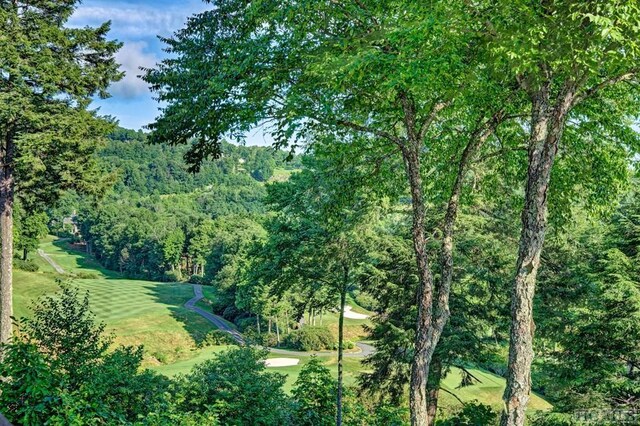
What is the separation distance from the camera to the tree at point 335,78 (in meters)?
5.51

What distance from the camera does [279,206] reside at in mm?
14461

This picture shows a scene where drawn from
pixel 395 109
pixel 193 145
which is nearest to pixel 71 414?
pixel 193 145

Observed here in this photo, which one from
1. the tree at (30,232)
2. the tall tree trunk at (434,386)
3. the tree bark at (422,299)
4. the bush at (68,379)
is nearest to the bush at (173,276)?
the tree at (30,232)

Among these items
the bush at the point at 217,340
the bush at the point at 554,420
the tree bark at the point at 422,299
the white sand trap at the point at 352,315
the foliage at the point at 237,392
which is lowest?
the white sand trap at the point at 352,315

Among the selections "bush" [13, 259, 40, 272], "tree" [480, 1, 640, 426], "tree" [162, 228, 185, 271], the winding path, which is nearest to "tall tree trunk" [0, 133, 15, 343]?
"tree" [480, 1, 640, 426]

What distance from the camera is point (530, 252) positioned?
20.1 ft

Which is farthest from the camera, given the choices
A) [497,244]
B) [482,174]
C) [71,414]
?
[497,244]

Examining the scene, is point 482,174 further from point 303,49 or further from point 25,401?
point 25,401

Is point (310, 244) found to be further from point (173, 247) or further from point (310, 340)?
point (173, 247)

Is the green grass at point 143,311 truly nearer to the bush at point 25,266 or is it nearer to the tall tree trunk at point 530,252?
the bush at point 25,266

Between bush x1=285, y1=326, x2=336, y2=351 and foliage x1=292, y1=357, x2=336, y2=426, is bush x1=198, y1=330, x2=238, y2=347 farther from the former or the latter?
foliage x1=292, y1=357, x2=336, y2=426

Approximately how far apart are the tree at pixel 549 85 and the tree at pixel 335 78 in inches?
26.9

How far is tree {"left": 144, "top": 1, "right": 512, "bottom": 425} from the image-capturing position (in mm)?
5508

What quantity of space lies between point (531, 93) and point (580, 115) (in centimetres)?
237
